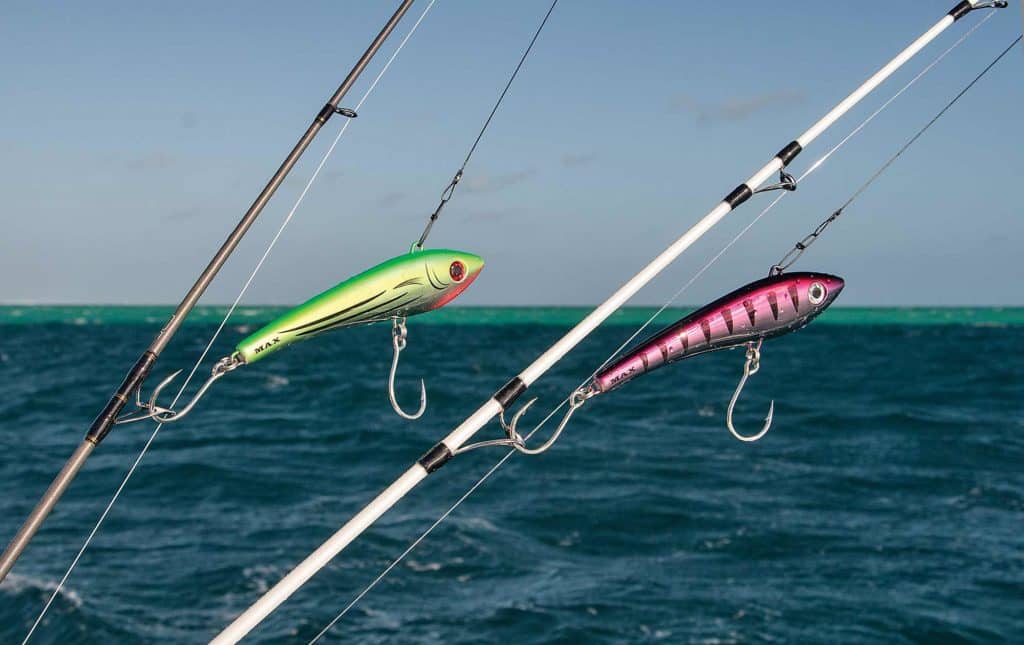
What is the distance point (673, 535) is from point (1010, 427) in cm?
2195

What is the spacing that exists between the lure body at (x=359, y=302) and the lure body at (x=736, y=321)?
106 cm

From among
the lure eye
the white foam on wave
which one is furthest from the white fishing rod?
the white foam on wave

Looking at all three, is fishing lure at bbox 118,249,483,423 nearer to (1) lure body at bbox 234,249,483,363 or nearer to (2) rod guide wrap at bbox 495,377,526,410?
(1) lure body at bbox 234,249,483,363

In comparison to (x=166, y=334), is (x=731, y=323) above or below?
below

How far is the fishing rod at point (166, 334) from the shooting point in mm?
Answer: 5031

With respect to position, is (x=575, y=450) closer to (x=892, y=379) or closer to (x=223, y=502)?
(x=223, y=502)

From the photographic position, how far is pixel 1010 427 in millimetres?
38469

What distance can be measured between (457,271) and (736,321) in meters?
1.48

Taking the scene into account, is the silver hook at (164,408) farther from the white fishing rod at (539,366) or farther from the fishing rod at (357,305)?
the white fishing rod at (539,366)

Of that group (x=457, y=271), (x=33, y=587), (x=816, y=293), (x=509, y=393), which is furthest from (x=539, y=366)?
(x=33, y=587)

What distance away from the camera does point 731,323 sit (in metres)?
5.32

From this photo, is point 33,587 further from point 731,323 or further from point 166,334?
point 731,323

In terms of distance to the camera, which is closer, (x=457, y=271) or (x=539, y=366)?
(x=539, y=366)

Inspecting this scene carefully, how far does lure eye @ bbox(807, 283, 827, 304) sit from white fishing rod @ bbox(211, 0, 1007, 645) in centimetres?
58
